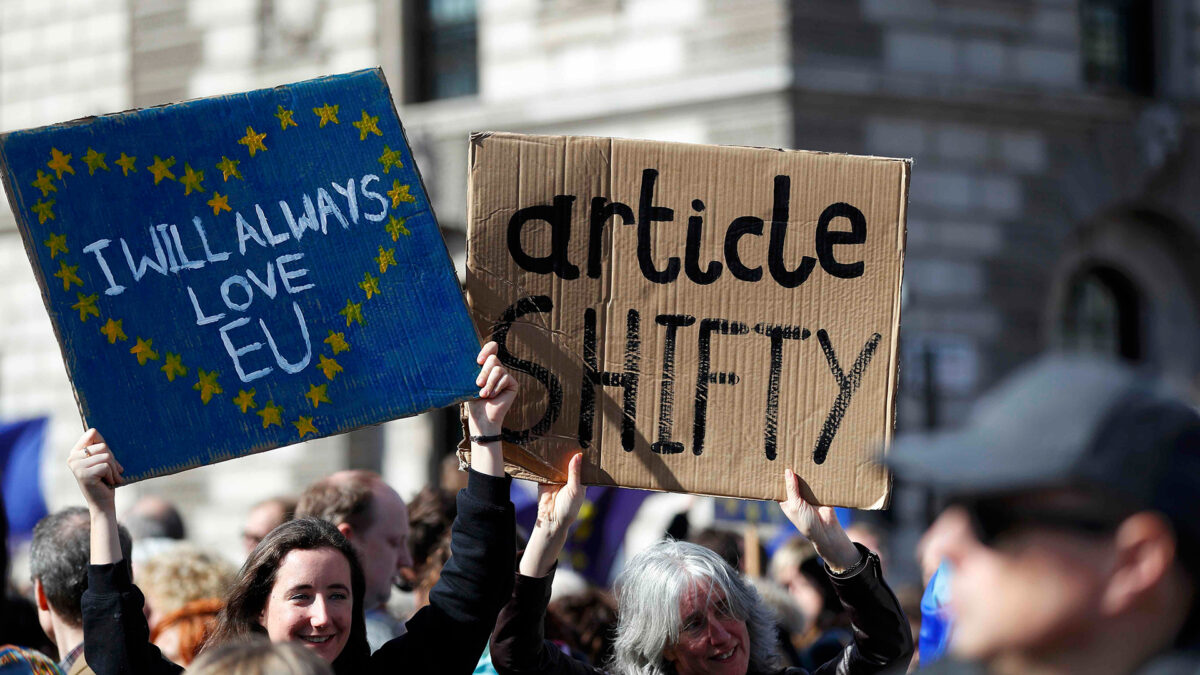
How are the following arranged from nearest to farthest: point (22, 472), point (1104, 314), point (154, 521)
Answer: point (154, 521) < point (22, 472) < point (1104, 314)

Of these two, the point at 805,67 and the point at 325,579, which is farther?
the point at 805,67

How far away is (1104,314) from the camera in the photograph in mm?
13430

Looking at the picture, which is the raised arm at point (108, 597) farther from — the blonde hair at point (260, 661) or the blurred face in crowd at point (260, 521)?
the blurred face in crowd at point (260, 521)

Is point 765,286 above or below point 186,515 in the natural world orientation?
above

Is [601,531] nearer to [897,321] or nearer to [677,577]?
[677,577]

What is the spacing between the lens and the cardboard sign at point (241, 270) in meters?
3.35

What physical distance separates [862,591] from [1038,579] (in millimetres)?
1786

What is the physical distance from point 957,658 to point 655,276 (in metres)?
1.93

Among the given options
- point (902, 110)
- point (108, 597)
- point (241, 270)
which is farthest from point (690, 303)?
point (902, 110)

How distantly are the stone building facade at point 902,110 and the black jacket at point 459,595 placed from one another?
8.19 metres

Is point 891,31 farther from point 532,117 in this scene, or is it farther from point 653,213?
point 653,213

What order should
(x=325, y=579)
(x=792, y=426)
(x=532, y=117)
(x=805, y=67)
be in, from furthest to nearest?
(x=532, y=117) → (x=805, y=67) → (x=792, y=426) → (x=325, y=579)

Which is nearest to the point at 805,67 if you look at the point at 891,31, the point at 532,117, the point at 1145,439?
the point at 891,31

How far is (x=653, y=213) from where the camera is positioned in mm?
3604
